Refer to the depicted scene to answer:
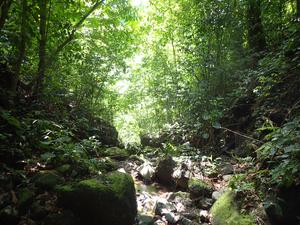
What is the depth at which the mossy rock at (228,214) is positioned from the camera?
13.1 ft

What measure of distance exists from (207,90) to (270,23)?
3.36 m

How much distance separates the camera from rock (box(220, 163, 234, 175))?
6153mm

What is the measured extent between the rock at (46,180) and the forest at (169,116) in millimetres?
22

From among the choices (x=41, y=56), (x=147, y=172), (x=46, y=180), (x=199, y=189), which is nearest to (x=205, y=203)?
(x=199, y=189)

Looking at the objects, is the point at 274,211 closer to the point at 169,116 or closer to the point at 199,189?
the point at 199,189

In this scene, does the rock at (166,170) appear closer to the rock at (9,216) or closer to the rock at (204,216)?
the rock at (204,216)

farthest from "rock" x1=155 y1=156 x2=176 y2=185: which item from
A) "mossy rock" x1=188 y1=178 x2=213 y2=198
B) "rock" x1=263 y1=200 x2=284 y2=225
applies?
"rock" x1=263 y1=200 x2=284 y2=225

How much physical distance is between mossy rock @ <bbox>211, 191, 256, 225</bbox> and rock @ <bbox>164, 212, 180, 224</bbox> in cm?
65

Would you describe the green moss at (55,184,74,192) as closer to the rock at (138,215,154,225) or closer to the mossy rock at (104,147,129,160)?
the rock at (138,215,154,225)

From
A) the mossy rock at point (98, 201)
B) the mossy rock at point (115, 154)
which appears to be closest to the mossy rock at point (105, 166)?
the mossy rock at point (98, 201)

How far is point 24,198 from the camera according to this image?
3.57 m

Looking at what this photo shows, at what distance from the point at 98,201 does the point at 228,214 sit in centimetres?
211

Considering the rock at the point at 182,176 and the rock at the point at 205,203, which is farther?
the rock at the point at 182,176

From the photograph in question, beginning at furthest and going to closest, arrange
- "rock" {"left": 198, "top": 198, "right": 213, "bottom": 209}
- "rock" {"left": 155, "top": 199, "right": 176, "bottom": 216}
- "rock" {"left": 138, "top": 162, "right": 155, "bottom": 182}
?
"rock" {"left": 138, "top": 162, "right": 155, "bottom": 182} < "rock" {"left": 198, "top": 198, "right": 213, "bottom": 209} < "rock" {"left": 155, "top": 199, "right": 176, "bottom": 216}
